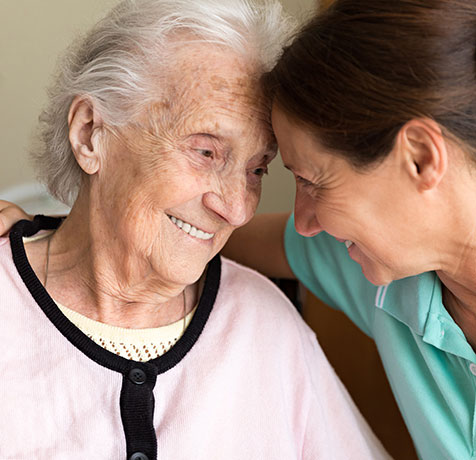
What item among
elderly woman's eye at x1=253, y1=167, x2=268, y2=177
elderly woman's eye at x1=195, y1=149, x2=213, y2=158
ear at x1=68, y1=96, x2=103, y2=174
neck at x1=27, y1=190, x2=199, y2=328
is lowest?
neck at x1=27, y1=190, x2=199, y2=328

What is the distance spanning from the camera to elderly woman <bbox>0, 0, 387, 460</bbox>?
1354mm

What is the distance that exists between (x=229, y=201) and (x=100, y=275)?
0.34 metres

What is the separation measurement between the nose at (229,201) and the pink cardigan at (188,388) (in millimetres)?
259

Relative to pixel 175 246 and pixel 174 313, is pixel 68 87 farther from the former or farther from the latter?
pixel 174 313

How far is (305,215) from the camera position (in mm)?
1514

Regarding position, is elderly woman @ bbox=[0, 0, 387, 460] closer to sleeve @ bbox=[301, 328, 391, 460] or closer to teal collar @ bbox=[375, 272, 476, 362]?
sleeve @ bbox=[301, 328, 391, 460]

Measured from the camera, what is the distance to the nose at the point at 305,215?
149 cm

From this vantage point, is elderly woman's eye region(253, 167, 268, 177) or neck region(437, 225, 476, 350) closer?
neck region(437, 225, 476, 350)

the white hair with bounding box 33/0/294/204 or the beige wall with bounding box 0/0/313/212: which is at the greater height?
the white hair with bounding box 33/0/294/204

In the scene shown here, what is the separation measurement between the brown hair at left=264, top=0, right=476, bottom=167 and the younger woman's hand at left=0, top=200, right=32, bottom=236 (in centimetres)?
77

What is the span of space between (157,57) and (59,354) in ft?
2.13

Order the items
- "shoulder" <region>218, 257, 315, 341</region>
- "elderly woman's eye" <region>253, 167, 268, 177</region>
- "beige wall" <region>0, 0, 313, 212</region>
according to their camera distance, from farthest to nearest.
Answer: "beige wall" <region>0, 0, 313, 212</region>
"shoulder" <region>218, 257, 315, 341</region>
"elderly woman's eye" <region>253, 167, 268, 177</region>

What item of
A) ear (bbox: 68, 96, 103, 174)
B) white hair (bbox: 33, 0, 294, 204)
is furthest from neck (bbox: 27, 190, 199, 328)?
white hair (bbox: 33, 0, 294, 204)

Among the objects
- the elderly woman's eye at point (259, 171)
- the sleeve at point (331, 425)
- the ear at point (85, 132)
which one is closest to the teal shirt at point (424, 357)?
the sleeve at point (331, 425)
